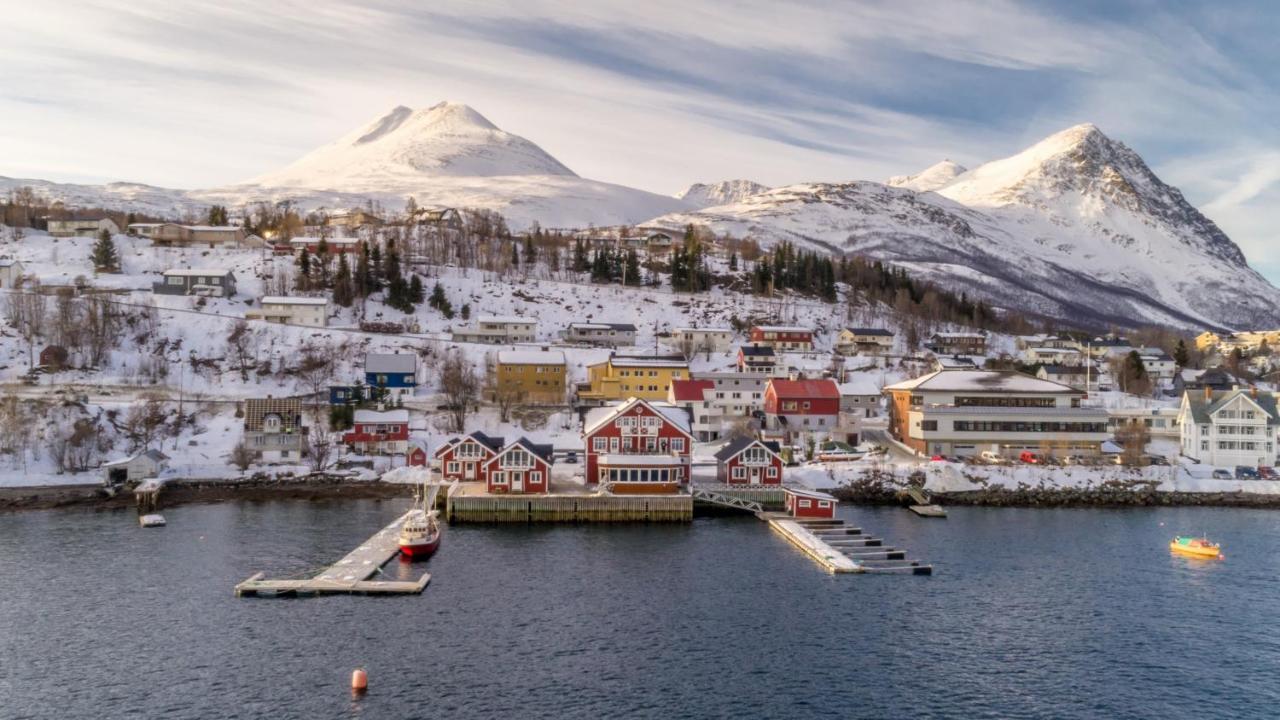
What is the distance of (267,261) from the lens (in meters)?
118

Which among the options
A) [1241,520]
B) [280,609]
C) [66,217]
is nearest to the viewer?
[280,609]

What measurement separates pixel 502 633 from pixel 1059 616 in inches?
844

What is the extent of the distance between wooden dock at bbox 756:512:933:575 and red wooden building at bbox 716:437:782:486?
4.35 m

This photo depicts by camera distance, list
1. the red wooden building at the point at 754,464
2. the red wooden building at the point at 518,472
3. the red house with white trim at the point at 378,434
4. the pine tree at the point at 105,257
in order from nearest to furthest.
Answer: the red wooden building at the point at 518,472
the red wooden building at the point at 754,464
the red house with white trim at the point at 378,434
the pine tree at the point at 105,257

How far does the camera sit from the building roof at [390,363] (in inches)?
3053

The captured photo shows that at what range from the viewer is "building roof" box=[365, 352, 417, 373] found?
7756 cm

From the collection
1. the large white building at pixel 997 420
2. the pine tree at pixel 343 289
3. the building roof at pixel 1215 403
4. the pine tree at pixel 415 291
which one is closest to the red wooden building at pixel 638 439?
the large white building at pixel 997 420

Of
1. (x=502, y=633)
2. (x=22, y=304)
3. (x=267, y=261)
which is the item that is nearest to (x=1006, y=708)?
(x=502, y=633)

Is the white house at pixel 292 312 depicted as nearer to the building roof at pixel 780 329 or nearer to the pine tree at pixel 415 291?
the pine tree at pixel 415 291

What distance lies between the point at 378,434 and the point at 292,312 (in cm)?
3840

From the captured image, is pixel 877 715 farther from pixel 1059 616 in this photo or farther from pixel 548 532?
pixel 548 532

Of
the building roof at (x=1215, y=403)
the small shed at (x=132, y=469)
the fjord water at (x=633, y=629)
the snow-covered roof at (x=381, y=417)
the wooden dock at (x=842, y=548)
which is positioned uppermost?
the building roof at (x=1215, y=403)

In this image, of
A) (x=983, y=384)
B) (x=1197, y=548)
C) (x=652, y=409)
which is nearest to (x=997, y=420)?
(x=983, y=384)

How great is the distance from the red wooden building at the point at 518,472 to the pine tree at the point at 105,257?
80351mm
